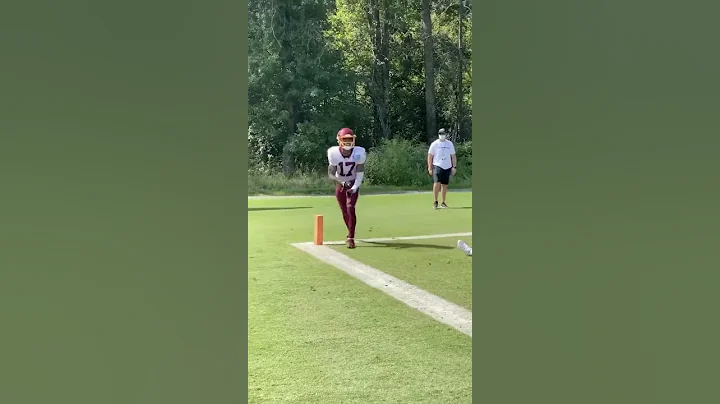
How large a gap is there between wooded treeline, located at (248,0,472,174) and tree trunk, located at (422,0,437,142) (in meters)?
0.02

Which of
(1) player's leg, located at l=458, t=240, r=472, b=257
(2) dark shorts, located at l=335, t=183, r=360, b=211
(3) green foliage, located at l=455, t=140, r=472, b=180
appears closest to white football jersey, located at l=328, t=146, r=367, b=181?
(2) dark shorts, located at l=335, t=183, r=360, b=211

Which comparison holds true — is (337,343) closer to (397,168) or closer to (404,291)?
(404,291)

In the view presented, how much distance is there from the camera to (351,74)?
42.5 ft

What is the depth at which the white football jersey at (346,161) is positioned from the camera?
5.78 meters

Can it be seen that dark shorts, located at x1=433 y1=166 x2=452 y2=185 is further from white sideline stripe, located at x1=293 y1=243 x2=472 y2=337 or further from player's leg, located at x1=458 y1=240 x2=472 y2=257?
white sideline stripe, located at x1=293 y1=243 x2=472 y2=337

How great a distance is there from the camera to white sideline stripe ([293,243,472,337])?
11.4 ft

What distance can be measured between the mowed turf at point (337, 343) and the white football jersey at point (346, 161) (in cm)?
83

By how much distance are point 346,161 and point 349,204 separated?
0.37 metres

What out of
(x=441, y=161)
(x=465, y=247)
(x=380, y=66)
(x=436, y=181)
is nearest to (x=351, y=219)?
(x=465, y=247)

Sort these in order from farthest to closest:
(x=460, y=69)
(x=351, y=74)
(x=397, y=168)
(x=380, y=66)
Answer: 1. (x=460, y=69)
2. (x=380, y=66)
3. (x=351, y=74)
4. (x=397, y=168)

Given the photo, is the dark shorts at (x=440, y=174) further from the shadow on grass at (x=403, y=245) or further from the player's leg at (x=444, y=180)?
the shadow on grass at (x=403, y=245)

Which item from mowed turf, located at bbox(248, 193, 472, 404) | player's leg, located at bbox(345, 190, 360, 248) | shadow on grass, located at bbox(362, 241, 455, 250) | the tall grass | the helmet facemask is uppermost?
the helmet facemask

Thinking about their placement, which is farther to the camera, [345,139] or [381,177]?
[381,177]
